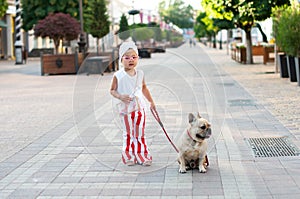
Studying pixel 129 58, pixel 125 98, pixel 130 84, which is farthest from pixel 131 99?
pixel 129 58

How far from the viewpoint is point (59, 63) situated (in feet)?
84.4

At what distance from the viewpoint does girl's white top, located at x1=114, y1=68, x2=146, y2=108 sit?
6785 mm

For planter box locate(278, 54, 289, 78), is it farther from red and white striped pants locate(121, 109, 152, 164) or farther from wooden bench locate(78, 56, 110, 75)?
red and white striped pants locate(121, 109, 152, 164)

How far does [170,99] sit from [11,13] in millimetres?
39246

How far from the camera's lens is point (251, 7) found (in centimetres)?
2567

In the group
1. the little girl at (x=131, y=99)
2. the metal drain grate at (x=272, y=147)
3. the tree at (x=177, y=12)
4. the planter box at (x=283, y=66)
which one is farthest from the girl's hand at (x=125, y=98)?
the tree at (x=177, y=12)

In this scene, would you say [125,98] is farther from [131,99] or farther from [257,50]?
[257,50]

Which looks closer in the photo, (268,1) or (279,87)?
(279,87)

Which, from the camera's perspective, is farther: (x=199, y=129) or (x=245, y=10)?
(x=245, y=10)

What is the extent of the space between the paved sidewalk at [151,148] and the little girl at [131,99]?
9.5 inches

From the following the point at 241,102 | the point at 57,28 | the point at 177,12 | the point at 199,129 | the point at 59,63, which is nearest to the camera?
the point at 199,129

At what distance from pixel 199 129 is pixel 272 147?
2.03 metres

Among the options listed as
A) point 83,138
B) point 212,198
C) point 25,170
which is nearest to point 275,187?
point 212,198

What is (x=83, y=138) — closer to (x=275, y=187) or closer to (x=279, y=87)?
(x=275, y=187)
